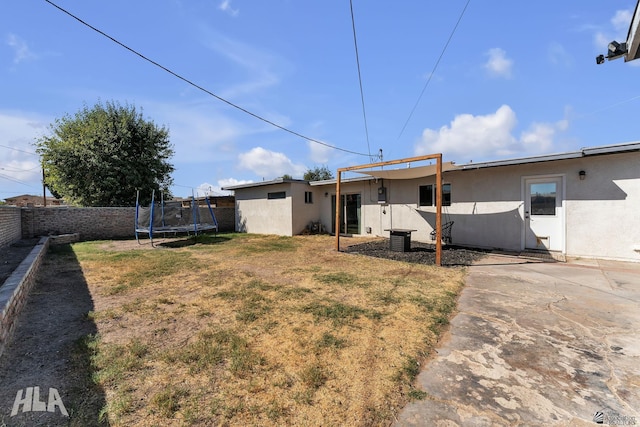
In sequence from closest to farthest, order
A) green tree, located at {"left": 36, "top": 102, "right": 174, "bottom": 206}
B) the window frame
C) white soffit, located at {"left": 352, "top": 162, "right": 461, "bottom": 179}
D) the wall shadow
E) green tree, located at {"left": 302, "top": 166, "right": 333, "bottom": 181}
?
the wall shadow, white soffit, located at {"left": 352, "top": 162, "right": 461, "bottom": 179}, the window frame, green tree, located at {"left": 36, "top": 102, "right": 174, "bottom": 206}, green tree, located at {"left": 302, "top": 166, "right": 333, "bottom": 181}

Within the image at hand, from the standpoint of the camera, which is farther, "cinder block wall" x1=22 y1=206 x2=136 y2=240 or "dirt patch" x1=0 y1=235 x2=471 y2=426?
"cinder block wall" x1=22 y1=206 x2=136 y2=240

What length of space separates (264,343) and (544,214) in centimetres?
858

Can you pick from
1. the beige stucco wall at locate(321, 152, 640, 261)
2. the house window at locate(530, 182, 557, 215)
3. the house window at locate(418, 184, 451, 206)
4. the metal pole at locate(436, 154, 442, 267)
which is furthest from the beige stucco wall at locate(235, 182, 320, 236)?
the house window at locate(530, 182, 557, 215)

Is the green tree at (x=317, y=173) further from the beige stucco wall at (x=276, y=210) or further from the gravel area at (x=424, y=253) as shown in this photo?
the gravel area at (x=424, y=253)

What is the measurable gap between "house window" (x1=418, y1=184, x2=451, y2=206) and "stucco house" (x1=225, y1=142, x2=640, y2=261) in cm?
4

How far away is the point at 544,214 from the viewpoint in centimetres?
773

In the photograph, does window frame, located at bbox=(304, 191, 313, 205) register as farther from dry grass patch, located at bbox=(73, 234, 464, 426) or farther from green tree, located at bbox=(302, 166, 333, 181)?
green tree, located at bbox=(302, 166, 333, 181)

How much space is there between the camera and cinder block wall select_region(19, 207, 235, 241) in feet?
36.1

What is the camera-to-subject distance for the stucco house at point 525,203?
6.61 m

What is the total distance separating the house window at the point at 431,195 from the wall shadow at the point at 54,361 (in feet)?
31.8

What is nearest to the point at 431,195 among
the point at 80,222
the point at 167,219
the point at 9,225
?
the point at 167,219

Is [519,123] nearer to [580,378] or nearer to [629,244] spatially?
[629,244]

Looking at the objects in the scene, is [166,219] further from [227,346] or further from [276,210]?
[227,346]

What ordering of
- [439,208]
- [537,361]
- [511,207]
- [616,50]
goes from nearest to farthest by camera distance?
[537,361] → [616,50] → [439,208] → [511,207]
